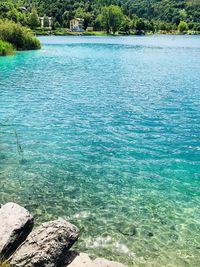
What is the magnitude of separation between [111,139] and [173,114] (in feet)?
28.2

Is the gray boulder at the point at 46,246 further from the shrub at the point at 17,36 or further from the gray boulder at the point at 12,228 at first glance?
the shrub at the point at 17,36

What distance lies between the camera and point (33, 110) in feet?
96.7

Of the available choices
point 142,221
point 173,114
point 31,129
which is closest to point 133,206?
point 142,221

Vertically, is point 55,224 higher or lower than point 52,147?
higher

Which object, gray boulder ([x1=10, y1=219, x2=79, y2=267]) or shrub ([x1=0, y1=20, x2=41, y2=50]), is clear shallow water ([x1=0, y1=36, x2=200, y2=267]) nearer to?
gray boulder ([x1=10, y1=219, x2=79, y2=267])

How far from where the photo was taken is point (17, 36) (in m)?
88.8

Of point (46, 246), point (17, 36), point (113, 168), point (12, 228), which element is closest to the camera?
point (46, 246)

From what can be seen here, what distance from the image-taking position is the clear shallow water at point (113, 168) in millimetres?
11898

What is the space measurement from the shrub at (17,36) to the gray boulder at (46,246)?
83.4 m

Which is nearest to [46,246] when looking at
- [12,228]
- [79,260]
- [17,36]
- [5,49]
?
[12,228]

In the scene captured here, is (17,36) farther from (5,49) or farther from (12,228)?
(12,228)

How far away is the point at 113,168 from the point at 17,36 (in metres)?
79.0

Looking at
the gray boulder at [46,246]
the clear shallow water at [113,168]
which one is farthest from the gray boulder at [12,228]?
the clear shallow water at [113,168]

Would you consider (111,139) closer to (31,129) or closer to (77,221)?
(31,129)
